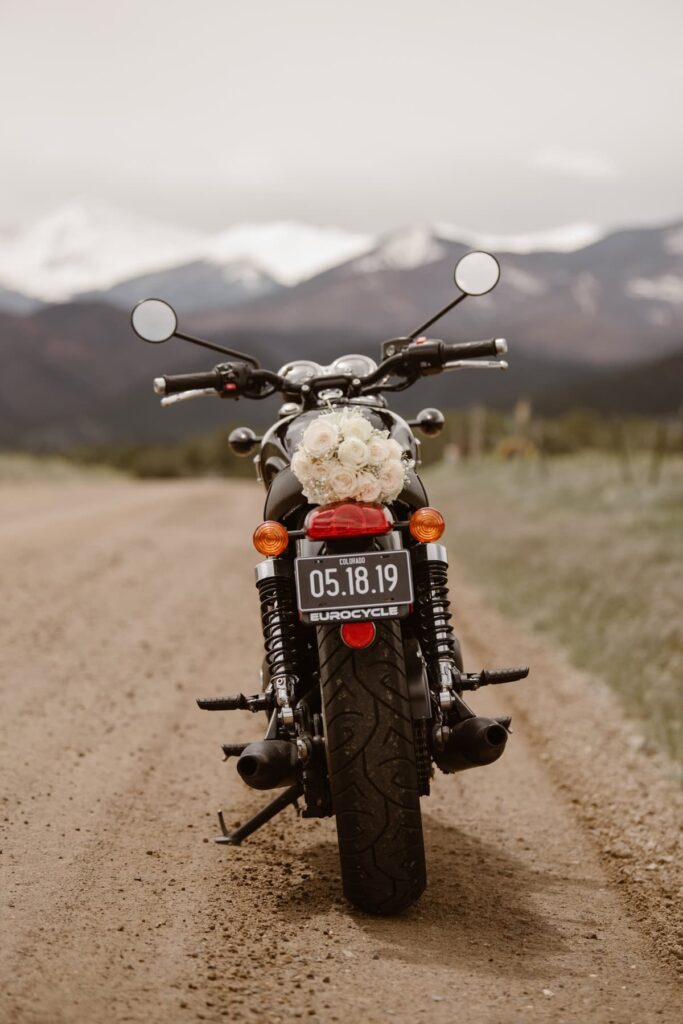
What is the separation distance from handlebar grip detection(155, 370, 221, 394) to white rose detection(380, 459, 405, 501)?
1.11 m

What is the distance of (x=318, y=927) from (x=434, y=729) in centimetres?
81

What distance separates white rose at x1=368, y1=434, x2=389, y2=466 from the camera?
12.9 ft

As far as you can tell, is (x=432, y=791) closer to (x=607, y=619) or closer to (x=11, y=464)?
(x=607, y=619)

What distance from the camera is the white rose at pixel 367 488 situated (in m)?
→ 3.88

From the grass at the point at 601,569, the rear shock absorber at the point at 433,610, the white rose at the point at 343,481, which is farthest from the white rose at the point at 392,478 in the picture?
the grass at the point at 601,569

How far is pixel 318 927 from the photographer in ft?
12.1

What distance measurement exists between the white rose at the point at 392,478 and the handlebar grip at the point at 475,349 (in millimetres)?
989

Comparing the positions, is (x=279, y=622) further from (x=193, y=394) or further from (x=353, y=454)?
(x=193, y=394)

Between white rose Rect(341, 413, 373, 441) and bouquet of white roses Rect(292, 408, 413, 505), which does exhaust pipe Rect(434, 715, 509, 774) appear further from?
white rose Rect(341, 413, 373, 441)

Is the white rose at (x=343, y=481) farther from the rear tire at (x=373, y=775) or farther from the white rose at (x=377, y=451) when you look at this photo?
the rear tire at (x=373, y=775)

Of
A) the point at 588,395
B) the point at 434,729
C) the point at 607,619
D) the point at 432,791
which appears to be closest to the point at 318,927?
the point at 434,729

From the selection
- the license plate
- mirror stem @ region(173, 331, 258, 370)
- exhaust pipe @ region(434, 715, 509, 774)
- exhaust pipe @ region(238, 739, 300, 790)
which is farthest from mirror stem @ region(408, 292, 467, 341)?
exhaust pipe @ region(238, 739, 300, 790)

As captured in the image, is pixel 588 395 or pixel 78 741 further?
pixel 588 395

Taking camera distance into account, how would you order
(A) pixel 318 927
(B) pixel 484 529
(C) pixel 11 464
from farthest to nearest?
(C) pixel 11 464 < (B) pixel 484 529 < (A) pixel 318 927
